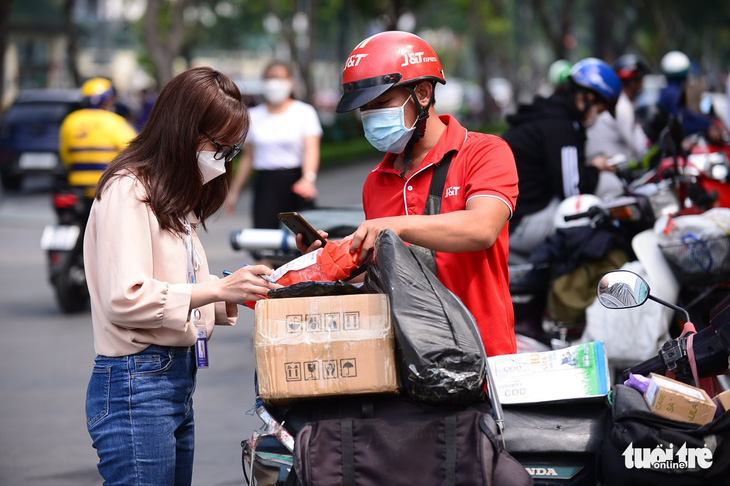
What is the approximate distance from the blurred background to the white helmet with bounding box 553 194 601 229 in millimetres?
2171

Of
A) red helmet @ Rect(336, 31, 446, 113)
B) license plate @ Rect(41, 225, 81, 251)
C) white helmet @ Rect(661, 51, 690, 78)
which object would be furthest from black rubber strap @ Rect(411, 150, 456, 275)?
white helmet @ Rect(661, 51, 690, 78)

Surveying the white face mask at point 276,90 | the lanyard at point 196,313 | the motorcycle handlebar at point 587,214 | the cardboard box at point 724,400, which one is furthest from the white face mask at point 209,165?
the white face mask at point 276,90

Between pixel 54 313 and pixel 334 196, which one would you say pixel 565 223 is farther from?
pixel 334 196

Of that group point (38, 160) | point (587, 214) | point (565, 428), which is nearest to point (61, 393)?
point (587, 214)

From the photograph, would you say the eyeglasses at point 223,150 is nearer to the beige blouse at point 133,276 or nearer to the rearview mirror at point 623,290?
the beige blouse at point 133,276

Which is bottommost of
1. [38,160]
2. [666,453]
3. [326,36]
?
[666,453]

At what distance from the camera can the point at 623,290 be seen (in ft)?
10.0

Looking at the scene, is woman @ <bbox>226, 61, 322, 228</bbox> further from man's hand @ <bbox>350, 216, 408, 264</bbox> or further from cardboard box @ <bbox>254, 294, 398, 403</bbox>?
cardboard box @ <bbox>254, 294, 398, 403</bbox>

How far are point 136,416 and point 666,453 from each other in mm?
1447

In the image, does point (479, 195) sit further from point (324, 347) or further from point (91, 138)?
point (91, 138)

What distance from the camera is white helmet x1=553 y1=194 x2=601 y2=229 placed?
5.93 metres

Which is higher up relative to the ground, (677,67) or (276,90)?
(677,67)

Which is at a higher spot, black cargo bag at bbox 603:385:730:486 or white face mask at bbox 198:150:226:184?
white face mask at bbox 198:150:226:184

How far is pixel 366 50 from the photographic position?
3154 millimetres
